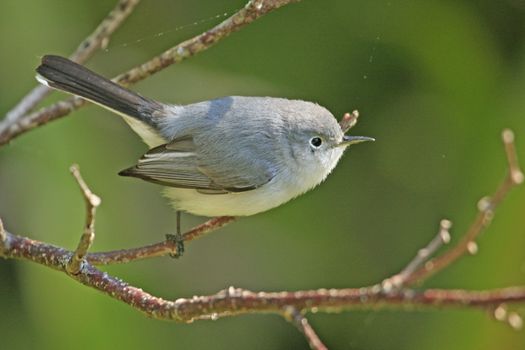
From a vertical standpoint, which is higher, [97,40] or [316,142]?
[97,40]

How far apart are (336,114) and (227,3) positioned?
2.27 ft

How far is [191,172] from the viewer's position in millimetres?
2670

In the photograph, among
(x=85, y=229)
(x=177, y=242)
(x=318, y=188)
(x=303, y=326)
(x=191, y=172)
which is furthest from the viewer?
(x=318, y=188)

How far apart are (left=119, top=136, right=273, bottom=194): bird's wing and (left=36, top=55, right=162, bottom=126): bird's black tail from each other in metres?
0.21

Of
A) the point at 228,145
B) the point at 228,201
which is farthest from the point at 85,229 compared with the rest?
the point at 228,145

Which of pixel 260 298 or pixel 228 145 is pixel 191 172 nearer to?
pixel 228 145

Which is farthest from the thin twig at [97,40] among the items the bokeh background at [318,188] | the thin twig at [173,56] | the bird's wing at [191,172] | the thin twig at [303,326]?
the thin twig at [303,326]

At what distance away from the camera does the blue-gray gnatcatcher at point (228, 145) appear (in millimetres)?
2592

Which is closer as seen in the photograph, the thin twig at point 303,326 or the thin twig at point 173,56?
the thin twig at point 303,326

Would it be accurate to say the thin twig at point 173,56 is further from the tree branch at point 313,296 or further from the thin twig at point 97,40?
the tree branch at point 313,296

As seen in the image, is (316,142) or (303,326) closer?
(303,326)

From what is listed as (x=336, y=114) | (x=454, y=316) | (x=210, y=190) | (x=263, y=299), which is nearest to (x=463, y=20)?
(x=336, y=114)

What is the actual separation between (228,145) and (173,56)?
485mm

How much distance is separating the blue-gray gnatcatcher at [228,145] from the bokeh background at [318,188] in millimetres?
612
